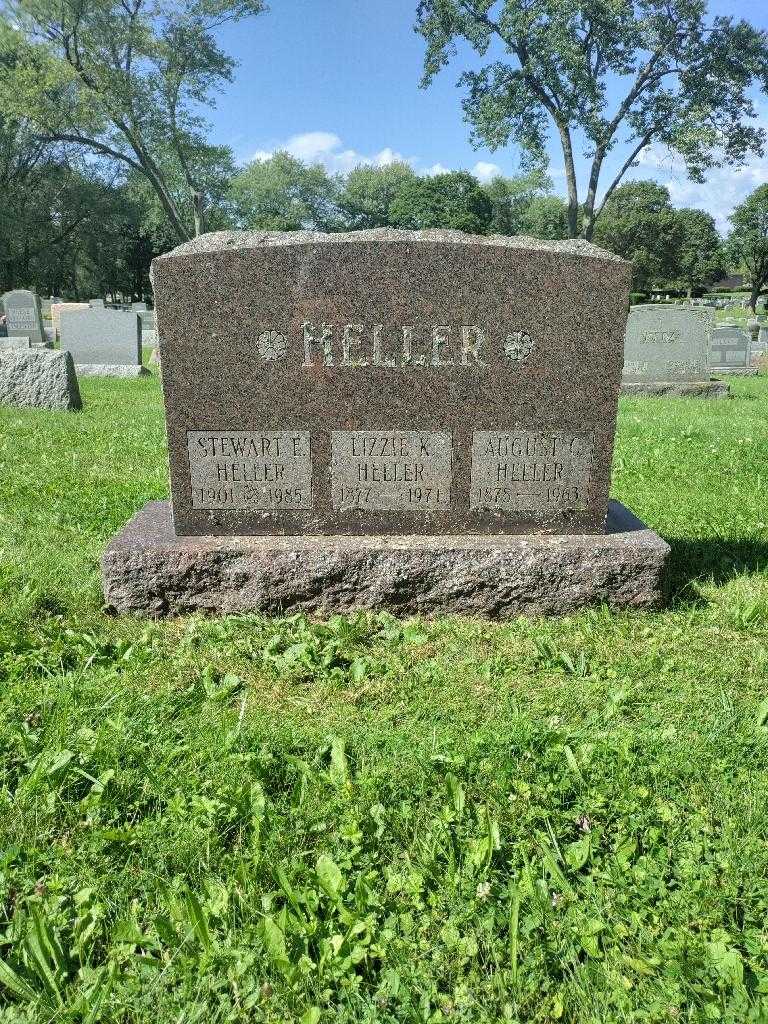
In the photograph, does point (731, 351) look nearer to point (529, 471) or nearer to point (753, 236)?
point (529, 471)

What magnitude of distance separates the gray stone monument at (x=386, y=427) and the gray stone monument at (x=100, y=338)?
11615mm

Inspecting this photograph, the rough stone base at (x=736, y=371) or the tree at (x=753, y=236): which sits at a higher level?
the tree at (x=753, y=236)

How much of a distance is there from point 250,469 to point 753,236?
5613 centimetres

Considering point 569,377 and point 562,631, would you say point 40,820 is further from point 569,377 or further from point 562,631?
point 569,377

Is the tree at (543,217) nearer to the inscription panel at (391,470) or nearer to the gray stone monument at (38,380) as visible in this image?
the gray stone monument at (38,380)

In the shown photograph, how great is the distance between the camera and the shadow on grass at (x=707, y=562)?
3.73 meters

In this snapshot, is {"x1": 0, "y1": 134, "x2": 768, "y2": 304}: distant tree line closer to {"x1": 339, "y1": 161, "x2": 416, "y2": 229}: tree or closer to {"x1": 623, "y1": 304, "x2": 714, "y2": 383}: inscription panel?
{"x1": 339, "y1": 161, "x2": 416, "y2": 229}: tree

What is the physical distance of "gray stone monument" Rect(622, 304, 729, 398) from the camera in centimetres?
1220

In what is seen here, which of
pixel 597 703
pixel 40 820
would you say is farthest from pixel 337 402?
pixel 40 820

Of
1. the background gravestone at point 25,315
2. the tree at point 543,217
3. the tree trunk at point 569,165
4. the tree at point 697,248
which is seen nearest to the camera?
the background gravestone at point 25,315

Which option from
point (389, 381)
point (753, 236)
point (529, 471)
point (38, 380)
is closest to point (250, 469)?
point (389, 381)

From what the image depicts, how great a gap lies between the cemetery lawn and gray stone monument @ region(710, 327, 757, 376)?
14.9 m

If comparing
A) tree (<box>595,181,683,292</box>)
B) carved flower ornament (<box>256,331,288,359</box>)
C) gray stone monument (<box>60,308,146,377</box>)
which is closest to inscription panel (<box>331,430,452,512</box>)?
carved flower ornament (<box>256,331,288,359</box>)

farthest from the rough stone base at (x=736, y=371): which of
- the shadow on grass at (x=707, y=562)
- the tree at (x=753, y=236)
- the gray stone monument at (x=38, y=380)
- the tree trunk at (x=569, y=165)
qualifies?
the tree at (x=753, y=236)
